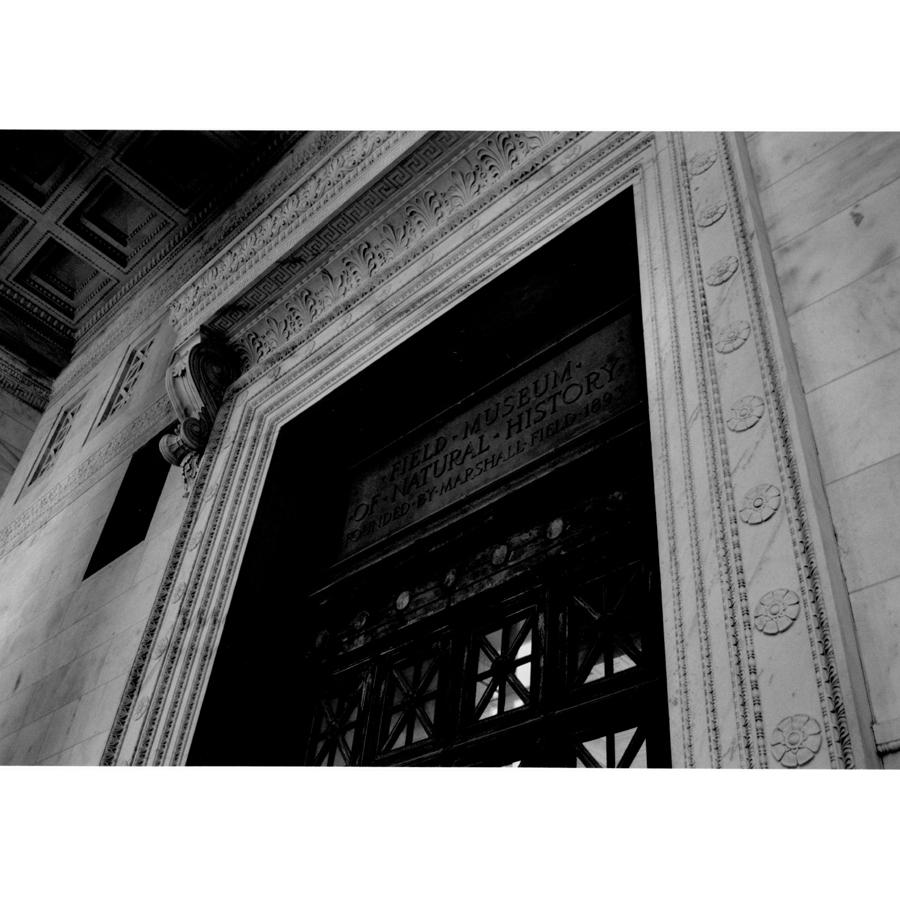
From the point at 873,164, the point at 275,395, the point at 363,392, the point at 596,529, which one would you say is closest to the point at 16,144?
the point at 275,395

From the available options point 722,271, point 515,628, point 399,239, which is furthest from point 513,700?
point 399,239

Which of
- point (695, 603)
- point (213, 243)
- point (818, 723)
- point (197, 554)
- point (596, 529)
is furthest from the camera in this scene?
point (213, 243)

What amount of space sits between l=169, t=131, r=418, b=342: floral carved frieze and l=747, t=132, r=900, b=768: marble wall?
7.98ft

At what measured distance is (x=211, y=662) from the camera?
4449 mm

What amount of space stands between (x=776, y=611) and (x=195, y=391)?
13.8 feet

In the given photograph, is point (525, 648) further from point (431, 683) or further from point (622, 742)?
point (622, 742)

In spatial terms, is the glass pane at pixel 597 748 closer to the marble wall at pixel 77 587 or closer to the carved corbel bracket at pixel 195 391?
the marble wall at pixel 77 587

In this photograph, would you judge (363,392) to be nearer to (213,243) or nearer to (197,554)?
(197,554)

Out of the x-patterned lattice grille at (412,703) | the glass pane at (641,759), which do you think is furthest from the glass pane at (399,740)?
the glass pane at (641,759)

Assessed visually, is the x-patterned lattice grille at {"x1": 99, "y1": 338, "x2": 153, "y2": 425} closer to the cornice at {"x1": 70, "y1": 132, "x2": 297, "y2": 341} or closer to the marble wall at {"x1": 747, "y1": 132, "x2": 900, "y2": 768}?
the cornice at {"x1": 70, "y1": 132, "x2": 297, "y2": 341}

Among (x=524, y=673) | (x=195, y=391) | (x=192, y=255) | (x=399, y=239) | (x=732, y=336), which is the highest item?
(x=192, y=255)

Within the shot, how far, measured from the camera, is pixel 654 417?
3061 millimetres

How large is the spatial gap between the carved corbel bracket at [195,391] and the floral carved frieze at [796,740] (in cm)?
410

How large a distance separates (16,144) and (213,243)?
205 centimetres
